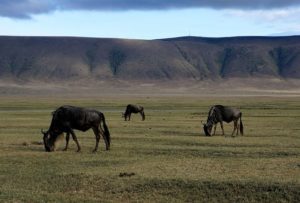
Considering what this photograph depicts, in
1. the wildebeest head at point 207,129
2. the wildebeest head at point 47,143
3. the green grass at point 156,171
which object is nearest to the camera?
the green grass at point 156,171

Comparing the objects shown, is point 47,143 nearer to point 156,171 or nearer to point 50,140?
point 50,140

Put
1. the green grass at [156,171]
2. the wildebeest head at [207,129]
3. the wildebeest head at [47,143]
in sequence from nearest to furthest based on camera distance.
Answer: the green grass at [156,171] → the wildebeest head at [47,143] → the wildebeest head at [207,129]

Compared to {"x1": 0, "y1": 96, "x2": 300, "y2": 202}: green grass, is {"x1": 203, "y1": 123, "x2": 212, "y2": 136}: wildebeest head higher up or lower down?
higher up

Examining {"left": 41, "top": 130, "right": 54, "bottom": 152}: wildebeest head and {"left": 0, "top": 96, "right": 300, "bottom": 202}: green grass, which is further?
{"left": 41, "top": 130, "right": 54, "bottom": 152}: wildebeest head

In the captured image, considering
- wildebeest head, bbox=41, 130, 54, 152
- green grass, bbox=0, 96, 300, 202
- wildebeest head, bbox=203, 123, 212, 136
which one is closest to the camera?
green grass, bbox=0, 96, 300, 202

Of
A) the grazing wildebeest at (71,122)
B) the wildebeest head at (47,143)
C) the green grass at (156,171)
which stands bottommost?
the green grass at (156,171)

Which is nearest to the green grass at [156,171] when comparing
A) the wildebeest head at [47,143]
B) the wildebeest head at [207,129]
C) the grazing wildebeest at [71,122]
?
the wildebeest head at [47,143]

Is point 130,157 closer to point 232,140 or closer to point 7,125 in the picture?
point 232,140

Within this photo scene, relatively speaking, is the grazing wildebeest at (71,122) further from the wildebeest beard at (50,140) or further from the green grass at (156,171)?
the green grass at (156,171)

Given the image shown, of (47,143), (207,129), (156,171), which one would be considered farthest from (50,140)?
(207,129)

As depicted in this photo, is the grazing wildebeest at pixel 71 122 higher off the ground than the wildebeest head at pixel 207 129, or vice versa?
the grazing wildebeest at pixel 71 122

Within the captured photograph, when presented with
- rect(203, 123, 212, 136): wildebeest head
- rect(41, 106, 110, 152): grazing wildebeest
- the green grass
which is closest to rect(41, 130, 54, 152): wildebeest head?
rect(41, 106, 110, 152): grazing wildebeest

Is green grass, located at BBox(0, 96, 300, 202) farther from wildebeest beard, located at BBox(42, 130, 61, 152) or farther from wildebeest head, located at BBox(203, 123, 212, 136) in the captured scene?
wildebeest head, located at BBox(203, 123, 212, 136)

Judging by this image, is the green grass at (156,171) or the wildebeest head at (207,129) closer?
the green grass at (156,171)
